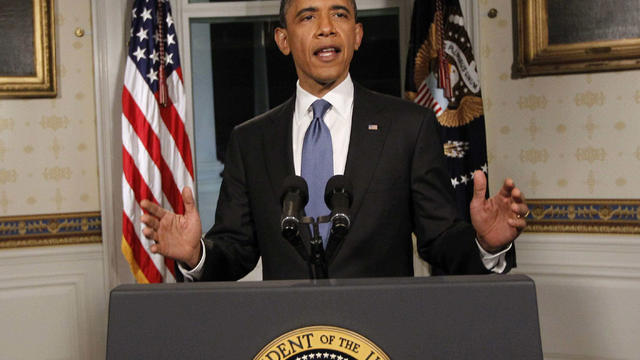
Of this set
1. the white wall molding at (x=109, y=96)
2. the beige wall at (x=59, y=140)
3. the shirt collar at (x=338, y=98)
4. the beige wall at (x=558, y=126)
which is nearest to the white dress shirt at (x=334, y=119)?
the shirt collar at (x=338, y=98)

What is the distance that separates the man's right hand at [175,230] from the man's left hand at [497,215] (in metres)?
0.57

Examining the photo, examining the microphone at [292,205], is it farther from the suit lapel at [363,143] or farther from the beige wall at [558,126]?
the beige wall at [558,126]

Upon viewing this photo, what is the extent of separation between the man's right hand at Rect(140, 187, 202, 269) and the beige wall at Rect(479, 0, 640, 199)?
2741 mm

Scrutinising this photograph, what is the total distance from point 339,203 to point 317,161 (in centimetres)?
58

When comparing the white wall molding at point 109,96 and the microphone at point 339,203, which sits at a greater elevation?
the white wall molding at point 109,96

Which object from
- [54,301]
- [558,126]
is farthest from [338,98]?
[54,301]

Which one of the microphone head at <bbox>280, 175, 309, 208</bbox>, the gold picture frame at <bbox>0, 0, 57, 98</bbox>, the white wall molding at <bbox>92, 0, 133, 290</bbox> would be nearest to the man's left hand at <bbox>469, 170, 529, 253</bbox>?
the microphone head at <bbox>280, 175, 309, 208</bbox>

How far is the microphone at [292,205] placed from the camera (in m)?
1.07

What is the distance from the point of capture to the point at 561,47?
11.6 feet

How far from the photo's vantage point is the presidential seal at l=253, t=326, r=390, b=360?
35.6 inches

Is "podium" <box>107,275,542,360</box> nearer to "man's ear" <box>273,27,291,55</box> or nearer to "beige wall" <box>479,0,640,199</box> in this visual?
"man's ear" <box>273,27,291,55</box>

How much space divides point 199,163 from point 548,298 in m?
2.37

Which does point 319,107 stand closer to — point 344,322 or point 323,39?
point 323,39

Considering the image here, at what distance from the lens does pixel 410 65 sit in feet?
12.0
